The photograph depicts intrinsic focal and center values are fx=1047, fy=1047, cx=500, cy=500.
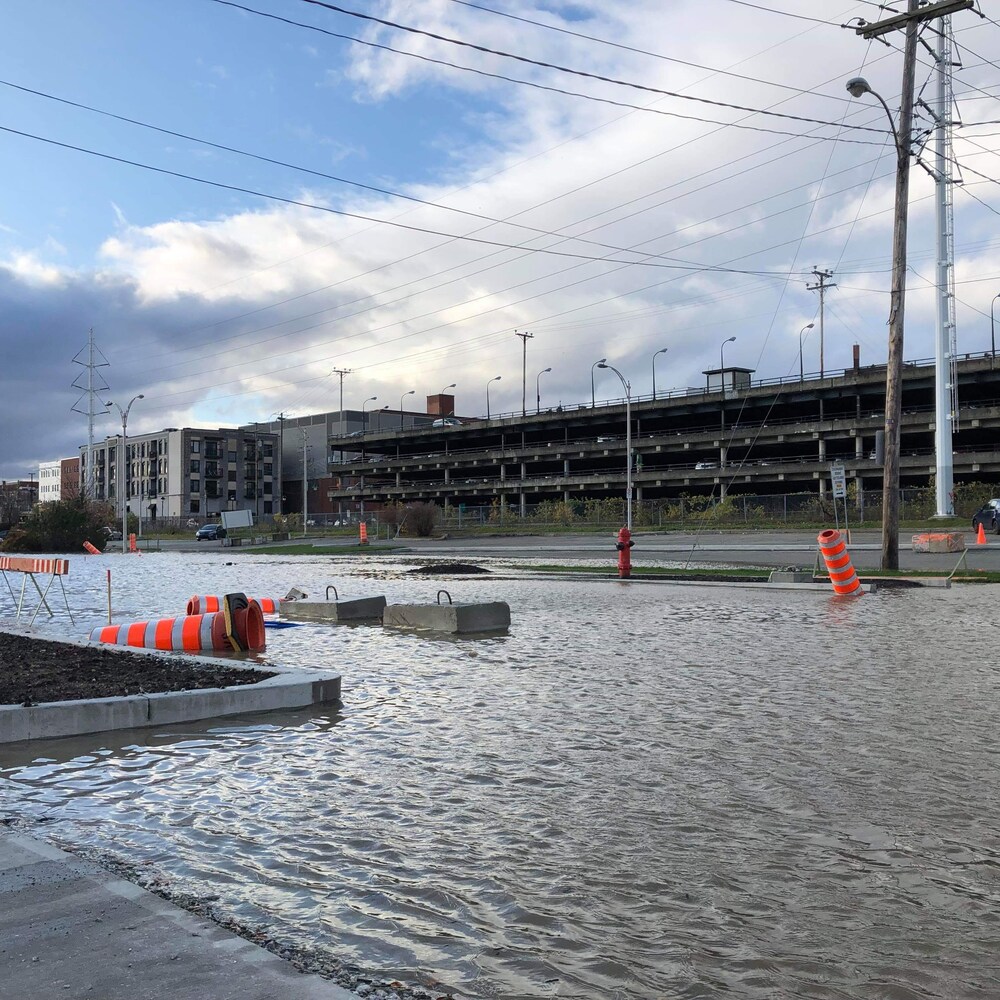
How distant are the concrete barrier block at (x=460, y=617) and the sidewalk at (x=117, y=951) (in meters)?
11.6

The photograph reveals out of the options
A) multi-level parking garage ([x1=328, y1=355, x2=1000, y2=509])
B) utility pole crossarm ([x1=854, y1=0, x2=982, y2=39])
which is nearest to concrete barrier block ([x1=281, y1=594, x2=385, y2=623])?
utility pole crossarm ([x1=854, y1=0, x2=982, y2=39])

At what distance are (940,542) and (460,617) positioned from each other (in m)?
25.7

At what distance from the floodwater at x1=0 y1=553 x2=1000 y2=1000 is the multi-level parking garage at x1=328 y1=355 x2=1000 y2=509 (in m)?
51.1

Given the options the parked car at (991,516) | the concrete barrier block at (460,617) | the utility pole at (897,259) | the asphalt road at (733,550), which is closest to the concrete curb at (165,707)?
the concrete barrier block at (460,617)

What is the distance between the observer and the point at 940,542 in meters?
36.5

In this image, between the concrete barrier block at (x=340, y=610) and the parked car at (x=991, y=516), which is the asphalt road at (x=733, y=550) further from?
the concrete barrier block at (x=340, y=610)

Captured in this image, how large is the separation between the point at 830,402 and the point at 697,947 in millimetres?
89030

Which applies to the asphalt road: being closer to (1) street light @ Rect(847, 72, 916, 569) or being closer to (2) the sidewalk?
(1) street light @ Rect(847, 72, 916, 569)

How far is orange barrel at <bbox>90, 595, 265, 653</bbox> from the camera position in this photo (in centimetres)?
1403

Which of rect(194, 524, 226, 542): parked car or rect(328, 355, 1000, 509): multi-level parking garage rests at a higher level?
rect(328, 355, 1000, 509): multi-level parking garage

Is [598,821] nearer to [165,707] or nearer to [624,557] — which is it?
[165,707]

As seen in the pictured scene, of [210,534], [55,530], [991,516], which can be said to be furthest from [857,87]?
[210,534]

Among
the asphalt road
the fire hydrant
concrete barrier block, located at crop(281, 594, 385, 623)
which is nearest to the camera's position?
concrete barrier block, located at crop(281, 594, 385, 623)

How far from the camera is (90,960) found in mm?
3896
